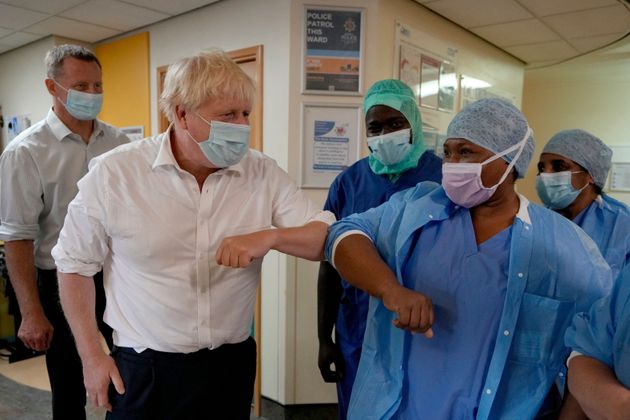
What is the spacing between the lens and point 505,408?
0.95m

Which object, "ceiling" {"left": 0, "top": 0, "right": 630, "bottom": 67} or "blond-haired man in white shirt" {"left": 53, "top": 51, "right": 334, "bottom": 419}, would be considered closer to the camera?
"blond-haired man in white shirt" {"left": 53, "top": 51, "right": 334, "bottom": 419}

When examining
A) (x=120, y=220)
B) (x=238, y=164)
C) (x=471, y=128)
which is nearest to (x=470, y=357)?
(x=471, y=128)

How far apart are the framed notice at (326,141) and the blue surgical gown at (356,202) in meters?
0.83

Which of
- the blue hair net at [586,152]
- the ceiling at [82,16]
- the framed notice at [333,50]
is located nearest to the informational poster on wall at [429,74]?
the framed notice at [333,50]

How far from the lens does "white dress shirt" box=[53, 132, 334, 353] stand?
1061 millimetres

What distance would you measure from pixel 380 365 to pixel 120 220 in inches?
28.7

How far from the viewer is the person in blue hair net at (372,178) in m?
1.54

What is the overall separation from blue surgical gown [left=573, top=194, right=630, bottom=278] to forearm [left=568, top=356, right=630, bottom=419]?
0.87 m

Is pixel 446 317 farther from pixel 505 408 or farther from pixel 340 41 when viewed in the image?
pixel 340 41

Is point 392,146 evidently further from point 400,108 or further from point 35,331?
point 35,331

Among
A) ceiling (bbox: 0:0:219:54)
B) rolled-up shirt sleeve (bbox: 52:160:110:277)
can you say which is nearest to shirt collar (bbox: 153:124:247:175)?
rolled-up shirt sleeve (bbox: 52:160:110:277)

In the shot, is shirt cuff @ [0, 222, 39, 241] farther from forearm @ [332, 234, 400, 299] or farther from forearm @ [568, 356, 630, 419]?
forearm @ [568, 356, 630, 419]

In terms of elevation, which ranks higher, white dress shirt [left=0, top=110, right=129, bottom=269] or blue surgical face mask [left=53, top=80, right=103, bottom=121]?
blue surgical face mask [left=53, top=80, right=103, bottom=121]

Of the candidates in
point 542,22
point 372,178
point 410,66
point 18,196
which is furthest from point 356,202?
point 542,22
